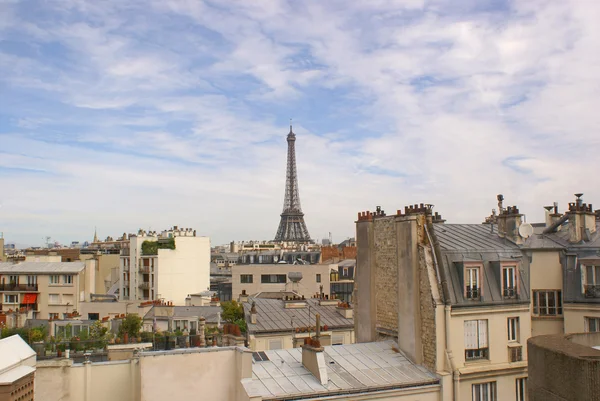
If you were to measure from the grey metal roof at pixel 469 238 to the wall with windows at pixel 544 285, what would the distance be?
1.29 meters

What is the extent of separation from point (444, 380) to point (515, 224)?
282 inches

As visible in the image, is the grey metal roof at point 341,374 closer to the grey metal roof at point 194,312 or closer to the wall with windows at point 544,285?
the wall with windows at point 544,285

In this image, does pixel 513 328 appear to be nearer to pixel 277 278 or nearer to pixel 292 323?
pixel 292 323

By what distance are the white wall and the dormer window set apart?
4663 centimetres

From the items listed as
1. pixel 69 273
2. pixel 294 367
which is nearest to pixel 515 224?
pixel 294 367

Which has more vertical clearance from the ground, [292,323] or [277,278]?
[292,323]

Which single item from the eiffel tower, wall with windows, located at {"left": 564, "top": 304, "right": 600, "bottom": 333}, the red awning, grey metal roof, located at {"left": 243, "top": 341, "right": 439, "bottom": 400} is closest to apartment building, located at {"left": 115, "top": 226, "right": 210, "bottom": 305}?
the red awning

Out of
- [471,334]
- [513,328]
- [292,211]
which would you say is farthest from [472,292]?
[292,211]

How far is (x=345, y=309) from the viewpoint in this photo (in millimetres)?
32469

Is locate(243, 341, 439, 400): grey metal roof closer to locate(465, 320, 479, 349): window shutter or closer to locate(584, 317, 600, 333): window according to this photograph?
locate(465, 320, 479, 349): window shutter

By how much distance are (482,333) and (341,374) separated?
16.6 ft

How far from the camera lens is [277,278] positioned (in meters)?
65.6

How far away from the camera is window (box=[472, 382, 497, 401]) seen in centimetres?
1816

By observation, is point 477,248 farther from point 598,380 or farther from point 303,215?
point 303,215
